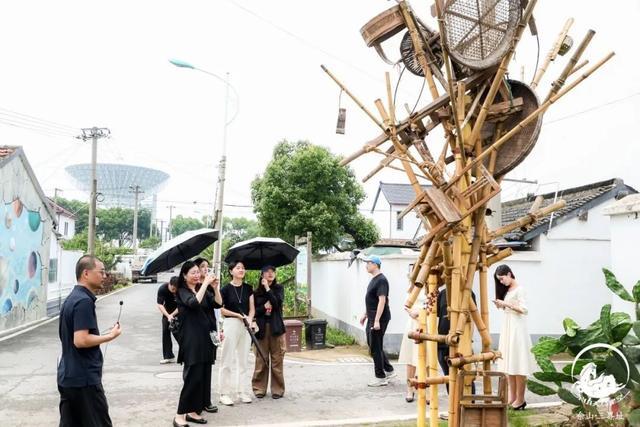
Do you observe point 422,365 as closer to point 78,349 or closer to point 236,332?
point 78,349

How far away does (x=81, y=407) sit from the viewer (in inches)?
177

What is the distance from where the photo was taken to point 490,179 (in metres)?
4.29

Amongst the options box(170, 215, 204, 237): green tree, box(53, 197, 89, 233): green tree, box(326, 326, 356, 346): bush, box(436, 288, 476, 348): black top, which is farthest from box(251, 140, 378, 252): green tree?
box(170, 215, 204, 237): green tree

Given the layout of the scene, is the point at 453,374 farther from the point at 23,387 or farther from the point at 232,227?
the point at 232,227

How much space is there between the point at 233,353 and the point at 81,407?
121 inches

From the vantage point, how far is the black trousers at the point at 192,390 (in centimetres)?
616

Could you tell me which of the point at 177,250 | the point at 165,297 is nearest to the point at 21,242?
the point at 165,297

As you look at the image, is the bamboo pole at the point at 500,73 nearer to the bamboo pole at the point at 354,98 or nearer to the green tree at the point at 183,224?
the bamboo pole at the point at 354,98

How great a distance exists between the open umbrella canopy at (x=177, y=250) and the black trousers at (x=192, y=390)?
143cm

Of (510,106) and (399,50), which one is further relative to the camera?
(399,50)

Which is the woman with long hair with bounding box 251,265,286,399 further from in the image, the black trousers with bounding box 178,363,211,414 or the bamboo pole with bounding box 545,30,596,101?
the bamboo pole with bounding box 545,30,596,101

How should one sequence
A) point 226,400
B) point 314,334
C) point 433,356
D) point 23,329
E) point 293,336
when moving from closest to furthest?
1. point 433,356
2. point 226,400
3. point 293,336
4. point 314,334
5. point 23,329

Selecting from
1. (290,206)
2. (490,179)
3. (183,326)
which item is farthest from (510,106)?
(290,206)

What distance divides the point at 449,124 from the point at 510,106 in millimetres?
514
